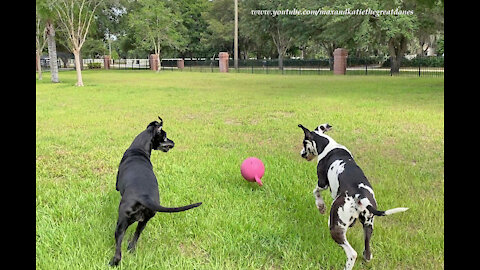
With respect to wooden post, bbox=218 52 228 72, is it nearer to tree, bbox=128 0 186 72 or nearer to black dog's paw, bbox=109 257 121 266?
tree, bbox=128 0 186 72

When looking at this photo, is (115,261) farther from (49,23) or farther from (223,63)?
(223,63)

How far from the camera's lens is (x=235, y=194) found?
457 cm

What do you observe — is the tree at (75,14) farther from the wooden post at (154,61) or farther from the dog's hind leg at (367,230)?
the wooden post at (154,61)

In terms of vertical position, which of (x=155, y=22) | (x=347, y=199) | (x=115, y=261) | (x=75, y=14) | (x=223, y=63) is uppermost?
(x=155, y=22)

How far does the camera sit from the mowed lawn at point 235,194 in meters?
3.23

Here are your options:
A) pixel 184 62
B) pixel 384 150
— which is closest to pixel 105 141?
pixel 384 150

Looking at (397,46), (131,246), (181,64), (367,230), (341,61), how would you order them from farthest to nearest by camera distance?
(181,64), (397,46), (341,61), (131,246), (367,230)

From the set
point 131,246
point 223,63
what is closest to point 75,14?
point 223,63

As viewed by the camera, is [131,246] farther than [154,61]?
No

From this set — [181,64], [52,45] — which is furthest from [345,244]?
[181,64]

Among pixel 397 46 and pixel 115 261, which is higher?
pixel 397 46

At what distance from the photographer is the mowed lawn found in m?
3.23

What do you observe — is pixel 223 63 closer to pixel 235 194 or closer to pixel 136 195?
pixel 235 194

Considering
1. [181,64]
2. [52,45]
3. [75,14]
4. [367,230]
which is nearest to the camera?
[367,230]
